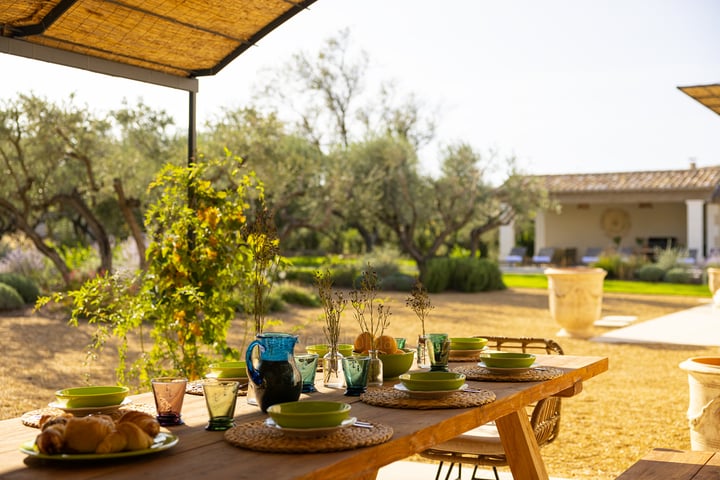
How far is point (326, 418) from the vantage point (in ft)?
6.25

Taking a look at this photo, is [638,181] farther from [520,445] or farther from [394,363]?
[394,363]

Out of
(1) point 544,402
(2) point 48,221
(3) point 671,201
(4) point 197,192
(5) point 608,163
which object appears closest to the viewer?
(1) point 544,402

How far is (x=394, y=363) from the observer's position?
290 centimetres

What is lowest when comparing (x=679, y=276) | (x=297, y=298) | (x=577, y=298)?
(x=297, y=298)

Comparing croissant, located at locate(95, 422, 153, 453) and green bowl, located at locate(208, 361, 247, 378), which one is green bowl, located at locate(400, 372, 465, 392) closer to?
green bowl, located at locate(208, 361, 247, 378)

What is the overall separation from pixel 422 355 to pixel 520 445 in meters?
0.49

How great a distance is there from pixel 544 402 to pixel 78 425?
1987mm

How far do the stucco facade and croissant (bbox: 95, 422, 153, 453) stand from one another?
2527 cm

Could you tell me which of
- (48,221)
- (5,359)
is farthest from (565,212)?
(5,359)

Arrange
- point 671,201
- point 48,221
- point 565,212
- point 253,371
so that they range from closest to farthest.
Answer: point 253,371 → point 48,221 → point 671,201 → point 565,212

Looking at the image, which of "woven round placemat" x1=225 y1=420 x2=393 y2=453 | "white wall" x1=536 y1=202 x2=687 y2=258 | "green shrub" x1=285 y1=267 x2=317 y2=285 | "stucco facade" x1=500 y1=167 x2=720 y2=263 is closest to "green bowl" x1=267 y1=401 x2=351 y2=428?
"woven round placemat" x1=225 y1=420 x2=393 y2=453

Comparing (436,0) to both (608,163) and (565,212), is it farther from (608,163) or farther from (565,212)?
(608,163)

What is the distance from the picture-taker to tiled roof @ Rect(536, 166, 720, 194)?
26047mm

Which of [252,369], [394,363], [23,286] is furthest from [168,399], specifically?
[23,286]
